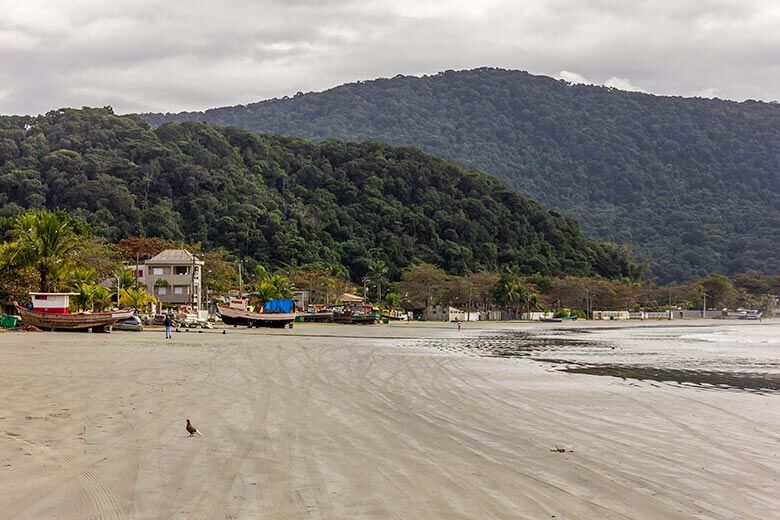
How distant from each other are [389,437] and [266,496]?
3.98 m

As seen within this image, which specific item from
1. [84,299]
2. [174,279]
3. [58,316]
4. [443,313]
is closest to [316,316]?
[174,279]

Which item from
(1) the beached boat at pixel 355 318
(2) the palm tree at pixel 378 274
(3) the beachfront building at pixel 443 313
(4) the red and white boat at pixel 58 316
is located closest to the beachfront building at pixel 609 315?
(3) the beachfront building at pixel 443 313

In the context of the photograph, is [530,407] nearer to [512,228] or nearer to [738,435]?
[738,435]

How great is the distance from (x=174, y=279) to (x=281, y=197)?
59.4m

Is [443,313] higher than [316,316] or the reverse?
the reverse

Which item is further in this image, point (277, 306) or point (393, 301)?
point (393, 301)

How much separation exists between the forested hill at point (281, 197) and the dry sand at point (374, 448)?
10492cm

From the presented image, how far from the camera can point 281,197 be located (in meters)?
146

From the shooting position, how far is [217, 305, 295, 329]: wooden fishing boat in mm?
63338

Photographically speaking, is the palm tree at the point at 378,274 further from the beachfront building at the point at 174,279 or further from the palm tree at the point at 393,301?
the beachfront building at the point at 174,279

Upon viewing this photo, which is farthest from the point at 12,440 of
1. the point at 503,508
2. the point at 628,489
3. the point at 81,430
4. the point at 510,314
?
the point at 510,314

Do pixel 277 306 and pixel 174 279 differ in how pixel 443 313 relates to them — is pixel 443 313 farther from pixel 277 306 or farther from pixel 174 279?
pixel 277 306

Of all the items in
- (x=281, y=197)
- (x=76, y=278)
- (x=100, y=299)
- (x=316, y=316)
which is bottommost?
(x=316, y=316)

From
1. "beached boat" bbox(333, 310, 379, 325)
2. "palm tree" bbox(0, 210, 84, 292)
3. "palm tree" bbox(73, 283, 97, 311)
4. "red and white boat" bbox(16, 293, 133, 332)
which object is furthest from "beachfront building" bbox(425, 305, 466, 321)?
"red and white boat" bbox(16, 293, 133, 332)
